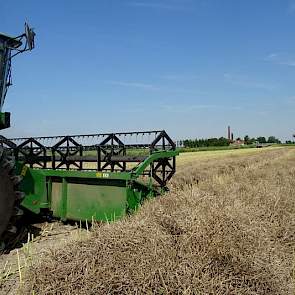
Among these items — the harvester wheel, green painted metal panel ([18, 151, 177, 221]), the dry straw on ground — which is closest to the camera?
the dry straw on ground

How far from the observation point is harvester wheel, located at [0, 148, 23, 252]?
4.66m

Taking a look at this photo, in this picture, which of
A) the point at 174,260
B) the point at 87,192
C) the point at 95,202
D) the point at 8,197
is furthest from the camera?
the point at 87,192

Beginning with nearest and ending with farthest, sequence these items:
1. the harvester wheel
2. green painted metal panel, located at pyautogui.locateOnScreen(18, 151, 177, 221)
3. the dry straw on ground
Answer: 1. the dry straw on ground
2. the harvester wheel
3. green painted metal panel, located at pyautogui.locateOnScreen(18, 151, 177, 221)

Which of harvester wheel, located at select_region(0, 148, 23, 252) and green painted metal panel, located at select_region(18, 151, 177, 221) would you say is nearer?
harvester wheel, located at select_region(0, 148, 23, 252)

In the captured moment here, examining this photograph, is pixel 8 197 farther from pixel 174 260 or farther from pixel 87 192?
pixel 174 260

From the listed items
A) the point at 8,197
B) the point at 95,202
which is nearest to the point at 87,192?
the point at 95,202

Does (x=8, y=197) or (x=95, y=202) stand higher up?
(x=8, y=197)

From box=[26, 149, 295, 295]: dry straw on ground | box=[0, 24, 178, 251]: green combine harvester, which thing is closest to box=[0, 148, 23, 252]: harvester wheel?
box=[0, 24, 178, 251]: green combine harvester

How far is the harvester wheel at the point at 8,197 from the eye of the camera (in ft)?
15.3

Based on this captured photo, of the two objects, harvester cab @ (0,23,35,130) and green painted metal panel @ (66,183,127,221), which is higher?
harvester cab @ (0,23,35,130)

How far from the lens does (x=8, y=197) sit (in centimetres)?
470

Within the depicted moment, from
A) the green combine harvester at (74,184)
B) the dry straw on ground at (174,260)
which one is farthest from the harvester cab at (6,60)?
the dry straw on ground at (174,260)

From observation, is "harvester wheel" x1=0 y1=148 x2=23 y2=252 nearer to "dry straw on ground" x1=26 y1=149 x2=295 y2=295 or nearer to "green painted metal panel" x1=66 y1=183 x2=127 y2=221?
"green painted metal panel" x1=66 y1=183 x2=127 y2=221

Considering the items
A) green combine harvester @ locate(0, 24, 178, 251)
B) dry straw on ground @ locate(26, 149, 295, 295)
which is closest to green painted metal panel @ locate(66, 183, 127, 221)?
green combine harvester @ locate(0, 24, 178, 251)
